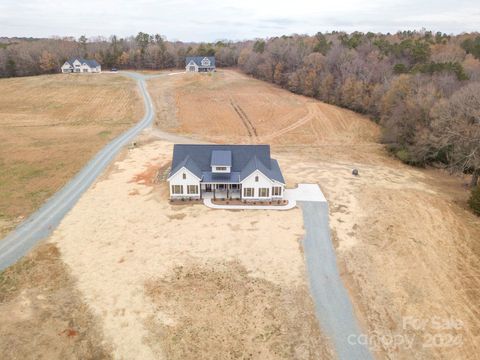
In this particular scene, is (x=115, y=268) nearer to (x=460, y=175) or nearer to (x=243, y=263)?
(x=243, y=263)

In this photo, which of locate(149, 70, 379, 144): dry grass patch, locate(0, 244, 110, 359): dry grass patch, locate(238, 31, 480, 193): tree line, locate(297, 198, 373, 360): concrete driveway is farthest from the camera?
locate(149, 70, 379, 144): dry grass patch

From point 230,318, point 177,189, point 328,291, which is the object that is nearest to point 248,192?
point 177,189

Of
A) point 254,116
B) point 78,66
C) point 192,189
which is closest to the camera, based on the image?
point 192,189

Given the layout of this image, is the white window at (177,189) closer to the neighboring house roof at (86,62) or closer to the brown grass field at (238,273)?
the brown grass field at (238,273)

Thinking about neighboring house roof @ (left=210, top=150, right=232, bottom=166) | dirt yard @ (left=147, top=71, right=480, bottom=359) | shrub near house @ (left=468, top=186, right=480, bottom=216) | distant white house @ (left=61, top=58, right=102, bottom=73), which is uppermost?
distant white house @ (left=61, top=58, right=102, bottom=73)


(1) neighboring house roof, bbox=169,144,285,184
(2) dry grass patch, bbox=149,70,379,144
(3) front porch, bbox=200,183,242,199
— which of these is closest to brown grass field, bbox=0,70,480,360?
(3) front porch, bbox=200,183,242,199

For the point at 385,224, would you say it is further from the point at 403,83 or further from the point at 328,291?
the point at 403,83

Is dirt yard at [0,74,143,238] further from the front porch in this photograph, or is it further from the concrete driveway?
the concrete driveway
